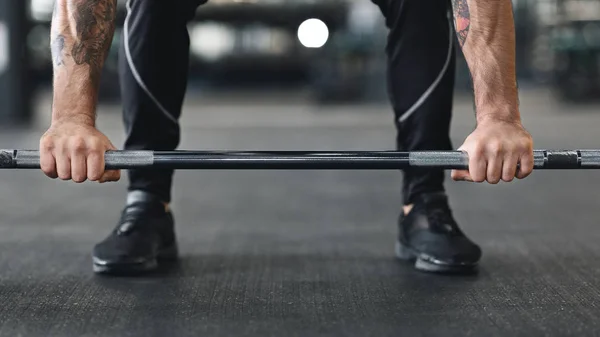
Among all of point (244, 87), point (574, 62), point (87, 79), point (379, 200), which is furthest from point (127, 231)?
point (244, 87)

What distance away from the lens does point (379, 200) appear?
1990mm

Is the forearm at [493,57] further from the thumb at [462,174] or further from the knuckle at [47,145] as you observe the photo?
the knuckle at [47,145]

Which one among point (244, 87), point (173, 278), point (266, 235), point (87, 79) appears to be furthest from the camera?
point (244, 87)

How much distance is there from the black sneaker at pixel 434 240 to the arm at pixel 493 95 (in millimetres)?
210

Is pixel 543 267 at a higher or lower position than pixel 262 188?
higher

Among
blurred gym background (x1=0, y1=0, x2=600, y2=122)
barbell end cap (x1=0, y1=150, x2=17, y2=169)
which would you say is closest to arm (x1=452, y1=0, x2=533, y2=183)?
barbell end cap (x1=0, y1=150, x2=17, y2=169)

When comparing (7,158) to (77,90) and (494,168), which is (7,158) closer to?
(77,90)

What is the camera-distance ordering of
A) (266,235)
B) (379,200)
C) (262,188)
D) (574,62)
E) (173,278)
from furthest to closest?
(574,62) < (262,188) < (379,200) < (266,235) < (173,278)

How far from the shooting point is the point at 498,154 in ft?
3.01

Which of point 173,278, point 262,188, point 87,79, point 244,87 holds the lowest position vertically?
point 244,87

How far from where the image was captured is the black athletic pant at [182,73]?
1233mm

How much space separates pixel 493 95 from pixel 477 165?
4.6 inches

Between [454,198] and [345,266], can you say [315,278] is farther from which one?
[454,198]

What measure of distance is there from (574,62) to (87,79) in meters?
6.95
